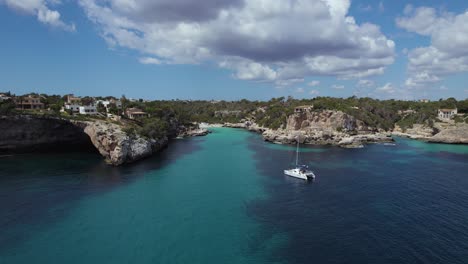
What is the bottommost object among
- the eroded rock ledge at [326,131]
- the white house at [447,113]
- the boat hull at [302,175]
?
the boat hull at [302,175]

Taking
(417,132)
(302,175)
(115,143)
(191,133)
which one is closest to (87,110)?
(115,143)

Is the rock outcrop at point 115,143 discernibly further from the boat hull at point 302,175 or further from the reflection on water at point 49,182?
the boat hull at point 302,175

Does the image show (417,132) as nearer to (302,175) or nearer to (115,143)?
(302,175)

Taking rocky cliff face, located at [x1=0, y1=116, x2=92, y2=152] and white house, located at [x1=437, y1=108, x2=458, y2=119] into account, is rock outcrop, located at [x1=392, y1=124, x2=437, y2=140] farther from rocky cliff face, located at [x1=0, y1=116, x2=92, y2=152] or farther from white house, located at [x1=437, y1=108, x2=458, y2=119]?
rocky cliff face, located at [x1=0, y1=116, x2=92, y2=152]

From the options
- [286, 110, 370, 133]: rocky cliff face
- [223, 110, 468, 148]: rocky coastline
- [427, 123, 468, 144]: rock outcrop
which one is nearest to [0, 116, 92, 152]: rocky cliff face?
[223, 110, 468, 148]: rocky coastline

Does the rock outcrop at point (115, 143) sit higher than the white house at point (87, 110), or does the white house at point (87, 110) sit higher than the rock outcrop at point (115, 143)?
the white house at point (87, 110)

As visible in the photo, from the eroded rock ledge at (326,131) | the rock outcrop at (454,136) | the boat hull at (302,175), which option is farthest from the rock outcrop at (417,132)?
the boat hull at (302,175)
